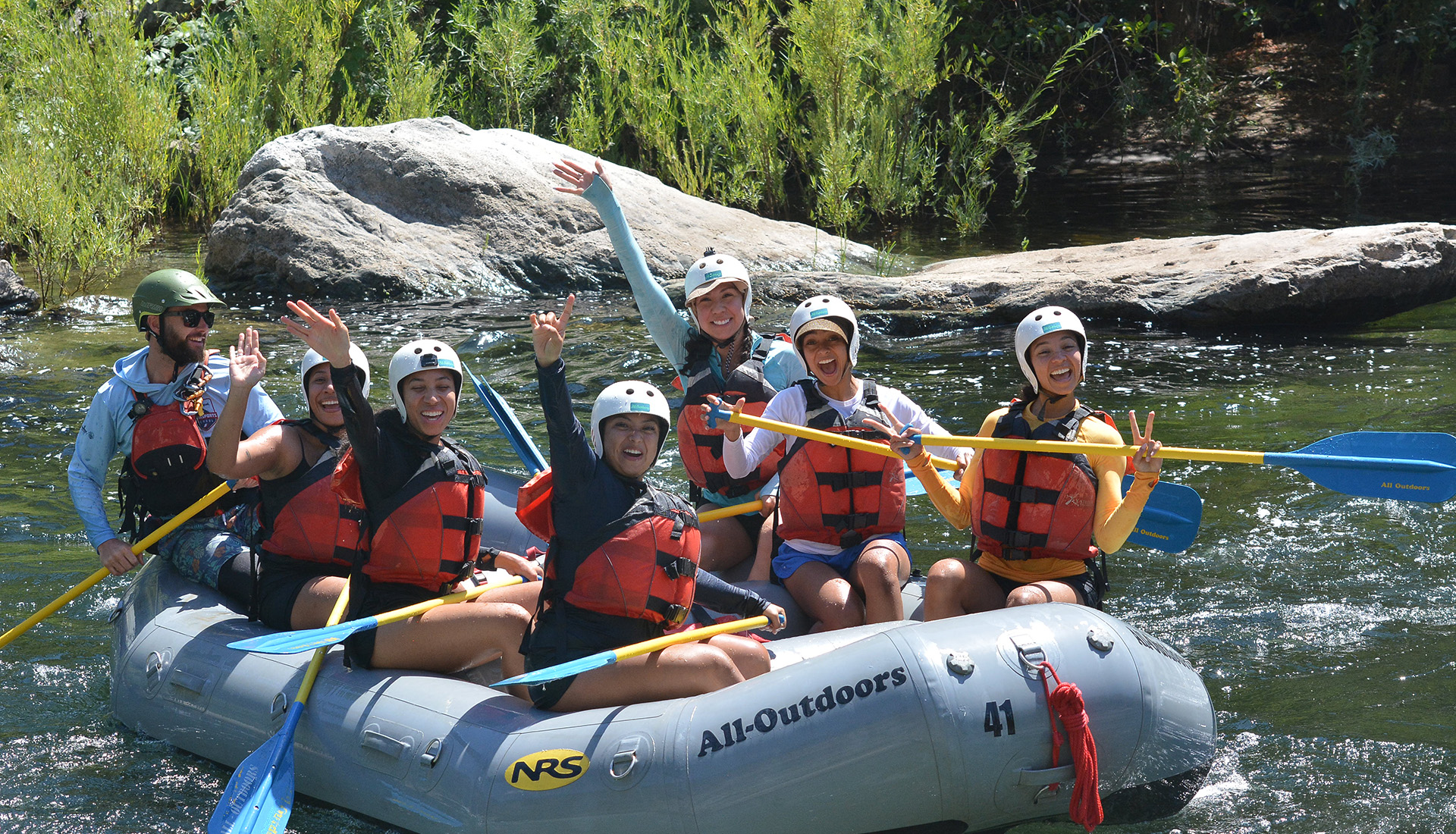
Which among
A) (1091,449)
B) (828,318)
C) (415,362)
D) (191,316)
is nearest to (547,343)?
(415,362)

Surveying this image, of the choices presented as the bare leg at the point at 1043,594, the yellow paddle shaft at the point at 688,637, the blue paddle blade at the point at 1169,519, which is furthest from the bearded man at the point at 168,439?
the blue paddle blade at the point at 1169,519

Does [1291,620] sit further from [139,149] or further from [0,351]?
[139,149]

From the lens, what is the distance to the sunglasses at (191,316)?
4.33m

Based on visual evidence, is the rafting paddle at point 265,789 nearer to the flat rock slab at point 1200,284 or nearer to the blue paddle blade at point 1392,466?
the blue paddle blade at point 1392,466

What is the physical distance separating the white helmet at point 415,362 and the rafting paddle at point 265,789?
2.72 ft

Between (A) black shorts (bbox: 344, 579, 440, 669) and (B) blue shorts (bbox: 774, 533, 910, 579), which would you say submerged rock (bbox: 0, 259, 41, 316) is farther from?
(B) blue shorts (bbox: 774, 533, 910, 579)

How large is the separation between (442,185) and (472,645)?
7302 mm

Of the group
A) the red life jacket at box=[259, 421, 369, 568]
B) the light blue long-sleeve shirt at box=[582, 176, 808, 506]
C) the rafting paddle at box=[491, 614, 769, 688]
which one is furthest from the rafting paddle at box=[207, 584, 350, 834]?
the light blue long-sleeve shirt at box=[582, 176, 808, 506]

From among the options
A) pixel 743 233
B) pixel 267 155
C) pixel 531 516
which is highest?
pixel 267 155

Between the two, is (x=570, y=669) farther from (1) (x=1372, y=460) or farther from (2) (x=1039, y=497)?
(1) (x=1372, y=460)

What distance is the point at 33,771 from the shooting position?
3.92 meters

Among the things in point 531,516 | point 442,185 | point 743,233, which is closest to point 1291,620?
point 531,516

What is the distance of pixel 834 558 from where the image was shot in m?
4.11

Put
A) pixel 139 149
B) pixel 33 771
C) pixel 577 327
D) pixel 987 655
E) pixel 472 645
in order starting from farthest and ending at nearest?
1. pixel 139 149
2. pixel 577 327
3. pixel 33 771
4. pixel 472 645
5. pixel 987 655
